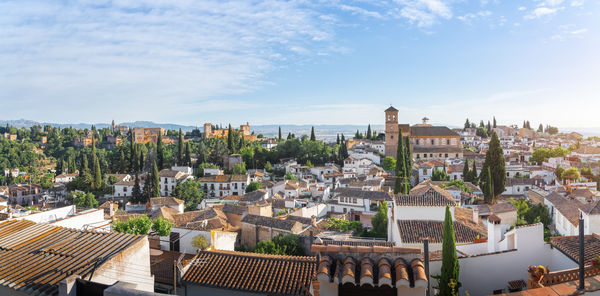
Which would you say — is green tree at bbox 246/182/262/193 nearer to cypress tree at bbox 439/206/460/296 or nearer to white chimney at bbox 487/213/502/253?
white chimney at bbox 487/213/502/253

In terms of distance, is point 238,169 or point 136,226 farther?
point 238,169

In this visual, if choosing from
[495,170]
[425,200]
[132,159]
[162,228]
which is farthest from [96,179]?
[425,200]

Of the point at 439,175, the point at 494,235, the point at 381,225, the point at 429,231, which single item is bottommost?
the point at 439,175

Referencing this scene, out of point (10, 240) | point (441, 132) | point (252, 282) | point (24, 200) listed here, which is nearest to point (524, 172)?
point (441, 132)

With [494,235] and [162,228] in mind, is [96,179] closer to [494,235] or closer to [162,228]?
[162,228]

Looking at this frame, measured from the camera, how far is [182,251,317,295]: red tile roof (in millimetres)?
7516

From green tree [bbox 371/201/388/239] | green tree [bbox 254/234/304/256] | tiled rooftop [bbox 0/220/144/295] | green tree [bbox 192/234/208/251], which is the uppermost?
tiled rooftop [bbox 0/220/144/295]

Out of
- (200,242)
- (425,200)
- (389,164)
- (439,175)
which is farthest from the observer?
(389,164)

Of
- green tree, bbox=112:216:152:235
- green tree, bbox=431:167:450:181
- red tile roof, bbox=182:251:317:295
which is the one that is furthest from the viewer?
green tree, bbox=431:167:450:181

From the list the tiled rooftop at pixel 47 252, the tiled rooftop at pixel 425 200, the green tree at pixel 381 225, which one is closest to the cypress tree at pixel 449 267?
the tiled rooftop at pixel 47 252

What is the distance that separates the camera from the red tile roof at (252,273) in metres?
7.52

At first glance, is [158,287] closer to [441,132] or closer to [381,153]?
[381,153]

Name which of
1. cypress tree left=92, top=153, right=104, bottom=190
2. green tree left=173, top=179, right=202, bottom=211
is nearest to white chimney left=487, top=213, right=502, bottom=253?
green tree left=173, top=179, right=202, bottom=211

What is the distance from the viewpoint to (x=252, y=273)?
8039 millimetres
